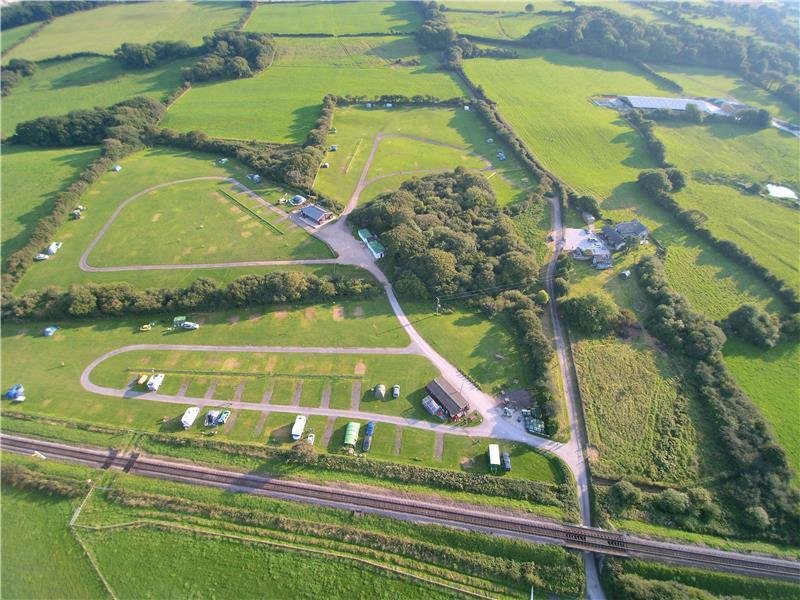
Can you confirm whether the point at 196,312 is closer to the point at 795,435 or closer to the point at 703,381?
the point at 703,381

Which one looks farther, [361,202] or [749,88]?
[749,88]

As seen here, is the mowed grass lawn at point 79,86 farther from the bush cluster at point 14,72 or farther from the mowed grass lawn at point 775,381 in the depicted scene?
the mowed grass lawn at point 775,381

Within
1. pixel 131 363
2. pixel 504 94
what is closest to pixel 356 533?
pixel 131 363

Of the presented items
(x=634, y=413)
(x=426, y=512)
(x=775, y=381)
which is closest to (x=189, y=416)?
(x=426, y=512)

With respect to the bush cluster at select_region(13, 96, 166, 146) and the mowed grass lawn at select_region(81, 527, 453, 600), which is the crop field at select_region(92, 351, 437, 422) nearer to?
the mowed grass lawn at select_region(81, 527, 453, 600)

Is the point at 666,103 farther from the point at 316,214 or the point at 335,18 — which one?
the point at 335,18

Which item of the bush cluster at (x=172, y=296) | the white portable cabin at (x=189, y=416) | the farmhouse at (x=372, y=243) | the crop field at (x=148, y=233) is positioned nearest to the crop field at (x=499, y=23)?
the crop field at (x=148, y=233)
